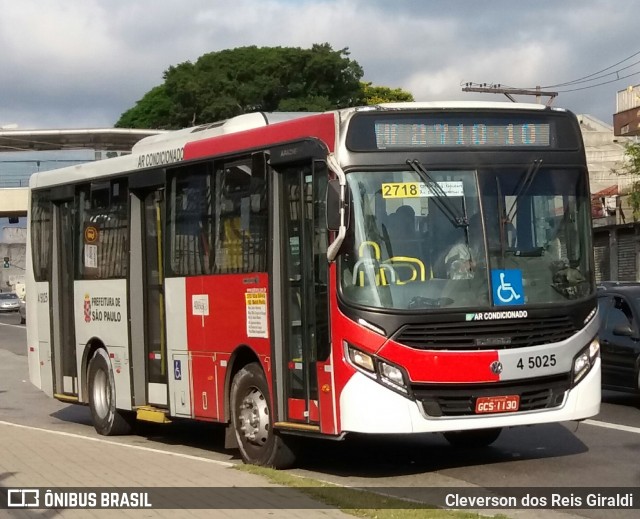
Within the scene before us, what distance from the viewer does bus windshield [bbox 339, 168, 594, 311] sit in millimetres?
10453

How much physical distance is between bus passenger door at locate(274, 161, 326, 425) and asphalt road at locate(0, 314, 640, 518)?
77 cm

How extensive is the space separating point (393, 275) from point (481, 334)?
0.90m

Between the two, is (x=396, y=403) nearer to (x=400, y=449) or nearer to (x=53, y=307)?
(x=400, y=449)

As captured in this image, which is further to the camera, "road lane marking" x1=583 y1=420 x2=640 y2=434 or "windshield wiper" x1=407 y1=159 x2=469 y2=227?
"road lane marking" x1=583 y1=420 x2=640 y2=434

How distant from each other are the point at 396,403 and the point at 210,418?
9.96 feet

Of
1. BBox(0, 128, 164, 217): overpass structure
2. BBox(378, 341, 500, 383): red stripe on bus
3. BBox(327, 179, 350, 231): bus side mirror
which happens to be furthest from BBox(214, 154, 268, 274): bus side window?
BBox(0, 128, 164, 217): overpass structure

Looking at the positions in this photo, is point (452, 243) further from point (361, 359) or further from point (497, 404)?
point (497, 404)

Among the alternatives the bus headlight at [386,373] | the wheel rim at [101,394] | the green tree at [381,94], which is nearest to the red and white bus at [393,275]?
the bus headlight at [386,373]

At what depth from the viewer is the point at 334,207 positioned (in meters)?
10.3

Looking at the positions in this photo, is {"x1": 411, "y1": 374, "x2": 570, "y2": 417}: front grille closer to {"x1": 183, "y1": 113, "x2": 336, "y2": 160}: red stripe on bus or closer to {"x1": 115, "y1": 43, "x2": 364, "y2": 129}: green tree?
{"x1": 183, "y1": 113, "x2": 336, "y2": 160}: red stripe on bus


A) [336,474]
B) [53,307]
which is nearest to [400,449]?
[336,474]

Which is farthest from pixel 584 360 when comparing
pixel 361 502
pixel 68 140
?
pixel 68 140

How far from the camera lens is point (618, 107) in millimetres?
48156

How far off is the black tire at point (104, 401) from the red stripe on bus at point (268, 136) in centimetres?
346
